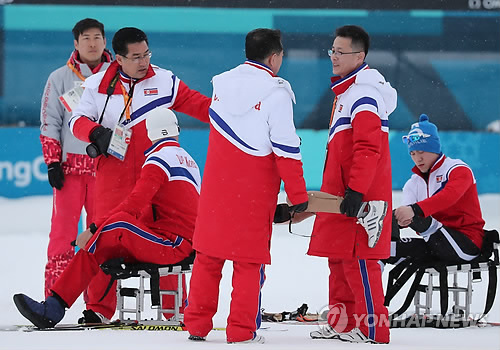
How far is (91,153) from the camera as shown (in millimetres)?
4840

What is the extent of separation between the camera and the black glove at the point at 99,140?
4809 mm

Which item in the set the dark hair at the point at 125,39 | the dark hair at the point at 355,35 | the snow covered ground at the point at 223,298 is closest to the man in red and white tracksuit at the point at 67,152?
the snow covered ground at the point at 223,298

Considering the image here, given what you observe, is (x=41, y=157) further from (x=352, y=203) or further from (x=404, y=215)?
(x=352, y=203)

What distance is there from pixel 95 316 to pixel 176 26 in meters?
4.01

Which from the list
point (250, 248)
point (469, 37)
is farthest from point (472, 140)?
point (250, 248)

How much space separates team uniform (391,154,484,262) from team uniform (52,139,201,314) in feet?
3.95

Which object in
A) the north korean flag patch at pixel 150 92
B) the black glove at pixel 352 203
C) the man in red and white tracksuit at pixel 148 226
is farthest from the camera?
the north korean flag patch at pixel 150 92

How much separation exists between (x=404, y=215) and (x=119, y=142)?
60.7 inches

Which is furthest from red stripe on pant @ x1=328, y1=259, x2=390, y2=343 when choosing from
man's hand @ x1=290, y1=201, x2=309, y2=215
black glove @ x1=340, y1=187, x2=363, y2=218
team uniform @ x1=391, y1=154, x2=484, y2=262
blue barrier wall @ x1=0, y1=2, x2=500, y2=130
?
blue barrier wall @ x1=0, y1=2, x2=500, y2=130

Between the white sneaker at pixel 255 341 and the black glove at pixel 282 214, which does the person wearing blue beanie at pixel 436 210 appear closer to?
the black glove at pixel 282 214

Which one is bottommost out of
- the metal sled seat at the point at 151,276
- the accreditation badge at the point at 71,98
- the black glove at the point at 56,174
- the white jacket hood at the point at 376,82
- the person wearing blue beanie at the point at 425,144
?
the metal sled seat at the point at 151,276

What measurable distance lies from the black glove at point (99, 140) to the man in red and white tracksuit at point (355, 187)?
1199 millimetres

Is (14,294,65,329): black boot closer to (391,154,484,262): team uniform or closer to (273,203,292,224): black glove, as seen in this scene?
(273,203,292,224): black glove

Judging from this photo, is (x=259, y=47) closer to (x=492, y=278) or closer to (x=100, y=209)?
(x=100, y=209)
